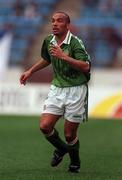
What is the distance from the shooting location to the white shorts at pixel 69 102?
820cm

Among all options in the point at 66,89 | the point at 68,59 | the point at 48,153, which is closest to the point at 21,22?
the point at 48,153

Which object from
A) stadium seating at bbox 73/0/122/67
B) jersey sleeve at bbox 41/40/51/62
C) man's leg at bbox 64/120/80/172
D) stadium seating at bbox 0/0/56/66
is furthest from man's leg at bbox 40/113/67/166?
stadium seating at bbox 0/0/56/66

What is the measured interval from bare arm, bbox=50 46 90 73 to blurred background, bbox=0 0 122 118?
53.8 ft

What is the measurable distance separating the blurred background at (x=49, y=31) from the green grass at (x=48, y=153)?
712 cm

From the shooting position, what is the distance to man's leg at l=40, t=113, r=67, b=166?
8.22m

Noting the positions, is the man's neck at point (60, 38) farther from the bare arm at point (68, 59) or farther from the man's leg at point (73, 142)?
the man's leg at point (73, 142)

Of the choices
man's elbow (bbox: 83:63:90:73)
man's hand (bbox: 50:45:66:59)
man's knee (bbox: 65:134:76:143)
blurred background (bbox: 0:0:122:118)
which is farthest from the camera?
blurred background (bbox: 0:0:122:118)

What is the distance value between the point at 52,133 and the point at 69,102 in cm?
49

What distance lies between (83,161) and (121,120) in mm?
10134

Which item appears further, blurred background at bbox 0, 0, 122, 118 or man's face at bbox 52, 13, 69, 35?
blurred background at bbox 0, 0, 122, 118

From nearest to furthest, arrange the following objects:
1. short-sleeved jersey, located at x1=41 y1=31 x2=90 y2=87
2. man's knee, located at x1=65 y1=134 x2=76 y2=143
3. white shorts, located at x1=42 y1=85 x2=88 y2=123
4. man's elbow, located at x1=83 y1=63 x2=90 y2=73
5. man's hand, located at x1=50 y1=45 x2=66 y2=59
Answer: man's hand, located at x1=50 y1=45 x2=66 y2=59 → man's elbow, located at x1=83 y1=63 x2=90 y2=73 → short-sleeved jersey, located at x1=41 y1=31 x2=90 y2=87 → white shorts, located at x1=42 y1=85 x2=88 y2=123 → man's knee, located at x1=65 y1=134 x2=76 y2=143

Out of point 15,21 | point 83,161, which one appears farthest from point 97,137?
point 15,21

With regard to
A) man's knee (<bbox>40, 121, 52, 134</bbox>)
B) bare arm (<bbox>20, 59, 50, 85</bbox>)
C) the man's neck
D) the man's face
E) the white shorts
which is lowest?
man's knee (<bbox>40, 121, 52, 134</bbox>)

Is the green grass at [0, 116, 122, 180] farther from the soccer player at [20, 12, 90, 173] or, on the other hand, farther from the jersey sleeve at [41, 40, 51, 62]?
the jersey sleeve at [41, 40, 51, 62]
